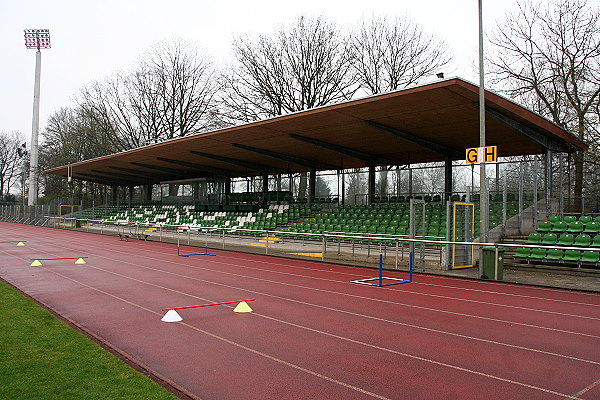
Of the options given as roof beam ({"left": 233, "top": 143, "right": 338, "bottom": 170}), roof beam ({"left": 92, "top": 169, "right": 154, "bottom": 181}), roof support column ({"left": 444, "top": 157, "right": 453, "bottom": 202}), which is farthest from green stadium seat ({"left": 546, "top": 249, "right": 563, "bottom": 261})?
roof beam ({"left": 92, "top": 169, "right": 154, "bottom": 181})

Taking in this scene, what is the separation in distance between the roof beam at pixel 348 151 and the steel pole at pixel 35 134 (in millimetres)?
48212

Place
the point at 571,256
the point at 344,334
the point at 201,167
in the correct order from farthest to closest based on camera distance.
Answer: the point at 201,167 < the point at 571,256 < the point at 344,334

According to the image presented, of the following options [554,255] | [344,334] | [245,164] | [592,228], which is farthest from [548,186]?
[245,164]

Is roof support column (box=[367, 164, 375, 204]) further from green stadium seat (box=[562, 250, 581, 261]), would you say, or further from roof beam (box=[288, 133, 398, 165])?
green stadium seat (box=[562, 250, 581, 261])

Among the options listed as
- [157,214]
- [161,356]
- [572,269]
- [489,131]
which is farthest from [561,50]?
[157,214]

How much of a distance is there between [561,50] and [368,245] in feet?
47.5

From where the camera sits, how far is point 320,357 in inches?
222

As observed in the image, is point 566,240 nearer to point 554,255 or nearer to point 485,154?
point 554,255

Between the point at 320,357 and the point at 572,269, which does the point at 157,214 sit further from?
the point at 320,357

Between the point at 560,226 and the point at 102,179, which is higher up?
the point at 102,179

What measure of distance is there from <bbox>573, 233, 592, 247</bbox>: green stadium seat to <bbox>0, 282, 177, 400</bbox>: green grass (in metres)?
14.0

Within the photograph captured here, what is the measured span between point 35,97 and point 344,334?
6855 centimetres

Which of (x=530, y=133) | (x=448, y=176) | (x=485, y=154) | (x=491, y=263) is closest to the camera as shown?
(x=491, y=263)

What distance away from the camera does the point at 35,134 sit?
60.2 m
